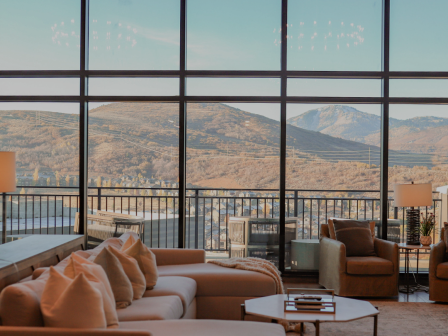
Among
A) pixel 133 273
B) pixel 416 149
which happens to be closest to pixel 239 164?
pixel 416 149

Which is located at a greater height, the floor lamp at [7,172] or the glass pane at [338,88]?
the glass pane at [338,88]

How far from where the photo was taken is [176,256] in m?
4.05

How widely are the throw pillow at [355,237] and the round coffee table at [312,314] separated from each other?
1630 millimetres

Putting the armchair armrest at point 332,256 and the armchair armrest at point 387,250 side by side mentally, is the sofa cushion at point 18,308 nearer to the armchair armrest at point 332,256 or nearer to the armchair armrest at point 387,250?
the armchair armrest at point 332,256

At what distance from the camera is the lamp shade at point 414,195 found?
14.8 feet

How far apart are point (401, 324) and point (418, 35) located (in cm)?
349

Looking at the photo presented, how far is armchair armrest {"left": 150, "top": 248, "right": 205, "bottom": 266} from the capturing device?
4.02m

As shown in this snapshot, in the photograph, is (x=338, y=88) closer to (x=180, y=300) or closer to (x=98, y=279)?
(x=180, y=300)

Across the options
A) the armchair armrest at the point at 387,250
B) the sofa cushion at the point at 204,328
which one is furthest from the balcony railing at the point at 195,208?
the sofa cushion at the point at 204,328

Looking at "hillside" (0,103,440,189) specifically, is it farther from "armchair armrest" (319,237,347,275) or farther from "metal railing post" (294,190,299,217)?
"armchair armrest" (319,237,347,275)

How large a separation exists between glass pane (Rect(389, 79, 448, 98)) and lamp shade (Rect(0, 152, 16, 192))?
14.1ft

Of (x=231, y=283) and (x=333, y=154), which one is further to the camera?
(x=333, y=154)

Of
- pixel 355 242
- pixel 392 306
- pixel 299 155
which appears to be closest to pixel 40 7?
pixel 299 155

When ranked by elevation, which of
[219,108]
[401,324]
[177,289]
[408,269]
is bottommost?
[401,324]
